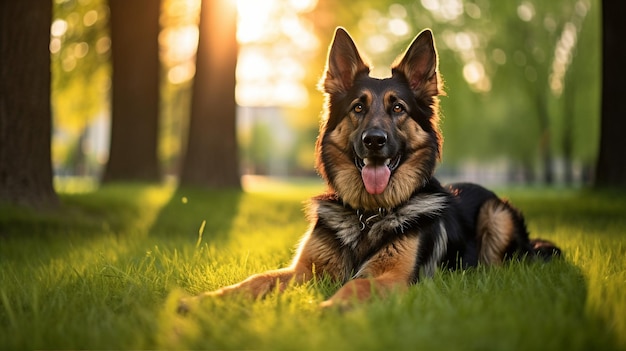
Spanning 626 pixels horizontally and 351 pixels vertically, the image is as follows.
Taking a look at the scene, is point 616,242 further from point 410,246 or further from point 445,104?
point 445,104

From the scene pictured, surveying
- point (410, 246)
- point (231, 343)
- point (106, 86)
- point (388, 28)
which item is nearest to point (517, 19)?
point (388, 28)

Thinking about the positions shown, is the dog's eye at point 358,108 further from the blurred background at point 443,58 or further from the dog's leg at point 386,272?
the blurred background at point 443,58

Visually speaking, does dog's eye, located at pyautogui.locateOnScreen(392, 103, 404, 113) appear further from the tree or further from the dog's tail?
the tree

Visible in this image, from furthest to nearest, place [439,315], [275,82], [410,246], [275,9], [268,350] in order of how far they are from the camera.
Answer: [275,82] → [275,9] → [410,246] → [439,315] → [268,350]

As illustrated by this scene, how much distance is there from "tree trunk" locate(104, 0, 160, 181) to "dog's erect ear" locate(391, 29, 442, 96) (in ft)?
41.1

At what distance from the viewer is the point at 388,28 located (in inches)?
884

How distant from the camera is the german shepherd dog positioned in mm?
4668

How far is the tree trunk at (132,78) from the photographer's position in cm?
1633

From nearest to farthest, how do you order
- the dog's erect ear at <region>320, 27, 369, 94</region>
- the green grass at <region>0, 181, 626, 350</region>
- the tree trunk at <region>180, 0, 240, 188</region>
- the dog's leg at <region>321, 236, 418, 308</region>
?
1. the green grass at <region>0, 181, 626, 350</region>
2. the dog's leg at <region>321, 236, 418, 308</region>
3. the dog's erect ear at <region>320, 27, 369, 94</region>
4. the tree trunk at <region>180, 0, 240, 188</region>

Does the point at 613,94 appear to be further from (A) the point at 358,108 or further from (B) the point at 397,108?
(A) the point at 358,108

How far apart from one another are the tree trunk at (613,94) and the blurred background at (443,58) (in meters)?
6.16

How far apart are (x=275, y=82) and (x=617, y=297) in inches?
906

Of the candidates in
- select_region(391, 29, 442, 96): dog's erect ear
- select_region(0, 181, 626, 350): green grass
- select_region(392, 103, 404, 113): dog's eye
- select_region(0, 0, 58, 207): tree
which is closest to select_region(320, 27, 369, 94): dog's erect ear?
select_region(391, 29, 442, 96): dog's erect ear

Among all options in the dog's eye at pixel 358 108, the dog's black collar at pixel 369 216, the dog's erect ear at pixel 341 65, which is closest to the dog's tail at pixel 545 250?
the dog's black collar at pixel 369 216
